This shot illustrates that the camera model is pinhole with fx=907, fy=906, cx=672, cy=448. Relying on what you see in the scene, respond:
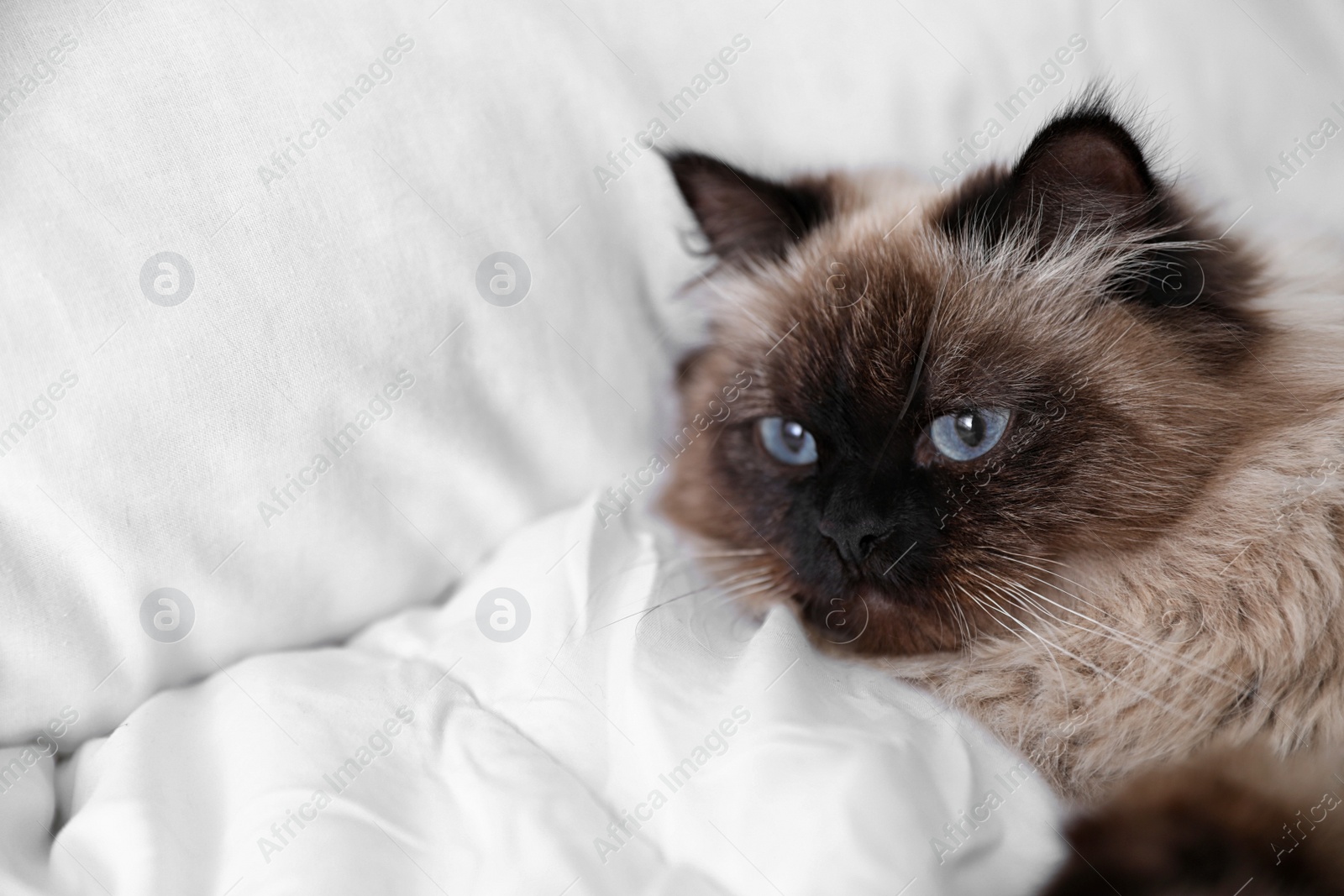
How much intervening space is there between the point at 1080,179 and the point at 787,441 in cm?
52

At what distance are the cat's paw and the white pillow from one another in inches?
34.1

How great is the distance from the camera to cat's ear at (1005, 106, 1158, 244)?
102 centimetres

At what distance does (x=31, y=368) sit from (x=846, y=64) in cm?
127

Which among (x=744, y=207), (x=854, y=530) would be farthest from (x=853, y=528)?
(x=744, y=207)

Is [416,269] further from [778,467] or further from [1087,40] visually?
[1087,40]

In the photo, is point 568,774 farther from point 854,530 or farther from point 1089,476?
point 1089,476

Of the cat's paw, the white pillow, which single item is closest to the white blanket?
the cat's paw

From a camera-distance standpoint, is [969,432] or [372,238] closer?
[969,432]

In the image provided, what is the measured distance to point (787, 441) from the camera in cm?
136

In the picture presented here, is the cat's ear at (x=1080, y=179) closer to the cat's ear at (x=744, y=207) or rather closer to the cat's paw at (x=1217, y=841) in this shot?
the cat's ear at (x=744, y=207)

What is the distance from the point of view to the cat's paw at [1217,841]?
2.59ft

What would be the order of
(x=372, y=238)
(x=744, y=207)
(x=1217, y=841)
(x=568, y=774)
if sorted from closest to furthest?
(x=1217, y=841)
(x=568, y=774)
(x=372, y=238)
(x=744, y=207)

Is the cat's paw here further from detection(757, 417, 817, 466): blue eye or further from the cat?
detection(757, 417, 817, 466): blue eye

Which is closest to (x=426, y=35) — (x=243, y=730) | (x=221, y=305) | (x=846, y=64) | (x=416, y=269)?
(x=416, y=269)
